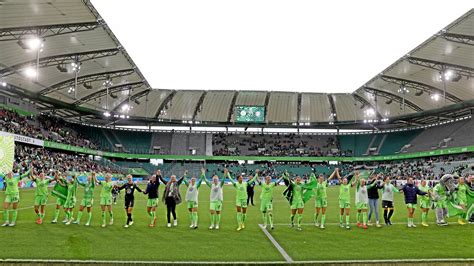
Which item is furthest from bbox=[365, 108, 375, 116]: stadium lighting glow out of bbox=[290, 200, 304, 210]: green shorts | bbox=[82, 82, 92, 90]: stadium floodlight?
bbox=[290, 200, 304, 210]: green shorts

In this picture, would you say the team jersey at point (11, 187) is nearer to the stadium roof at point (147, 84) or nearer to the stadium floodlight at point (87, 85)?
the stadium roof at point (147, 84)

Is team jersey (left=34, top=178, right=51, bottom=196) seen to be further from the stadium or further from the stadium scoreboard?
the stadium scoreboard

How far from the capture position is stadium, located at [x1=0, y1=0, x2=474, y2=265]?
12031 mm

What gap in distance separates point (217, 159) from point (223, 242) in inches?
2527

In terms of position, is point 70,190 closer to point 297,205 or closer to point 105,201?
point 105,201

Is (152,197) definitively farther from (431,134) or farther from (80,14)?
(431,134)

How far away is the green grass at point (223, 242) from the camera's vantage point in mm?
10086

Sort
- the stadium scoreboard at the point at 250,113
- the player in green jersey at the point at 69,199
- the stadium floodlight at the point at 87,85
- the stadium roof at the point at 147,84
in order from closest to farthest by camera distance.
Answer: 1. the player in green jersey at the point at 69,199
2. the stadium roof at the point at 147,84
3. the stadium floodlight at the point at 87,85
4. the stadium scoreboard at the point at 250,113

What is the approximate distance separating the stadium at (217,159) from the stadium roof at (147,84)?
0.23m

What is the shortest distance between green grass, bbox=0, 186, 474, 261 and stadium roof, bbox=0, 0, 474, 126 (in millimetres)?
20016

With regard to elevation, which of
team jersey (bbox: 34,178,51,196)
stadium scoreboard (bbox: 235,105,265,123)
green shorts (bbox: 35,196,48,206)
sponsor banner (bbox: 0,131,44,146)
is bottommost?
green shorts (bbox: 35,196,48,206)

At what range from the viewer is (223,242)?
1220 centimetres

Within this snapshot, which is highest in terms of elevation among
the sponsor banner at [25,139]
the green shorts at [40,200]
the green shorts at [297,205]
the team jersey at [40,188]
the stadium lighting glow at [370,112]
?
the stadium lighting glow at [370,112]

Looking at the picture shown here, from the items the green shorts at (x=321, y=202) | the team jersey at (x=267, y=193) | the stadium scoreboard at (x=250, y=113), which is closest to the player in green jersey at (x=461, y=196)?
the green shorts at (x=321, y=202)
